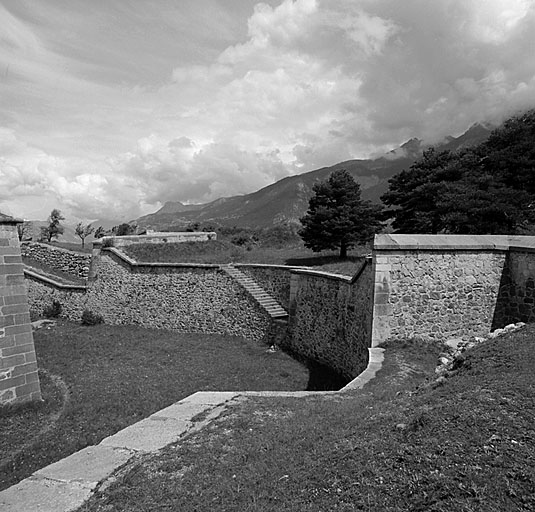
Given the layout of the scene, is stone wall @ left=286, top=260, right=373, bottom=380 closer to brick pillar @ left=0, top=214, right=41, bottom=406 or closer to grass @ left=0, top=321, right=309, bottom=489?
grass @ left=0, top=321, right=309, bottom=489

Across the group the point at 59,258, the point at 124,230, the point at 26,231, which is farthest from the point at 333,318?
the point at 26,231

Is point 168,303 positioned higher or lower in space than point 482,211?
lower

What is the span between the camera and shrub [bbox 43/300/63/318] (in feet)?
74.1

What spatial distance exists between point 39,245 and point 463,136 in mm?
92747

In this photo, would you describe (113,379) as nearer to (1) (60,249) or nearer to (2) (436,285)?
(2) (436,285)

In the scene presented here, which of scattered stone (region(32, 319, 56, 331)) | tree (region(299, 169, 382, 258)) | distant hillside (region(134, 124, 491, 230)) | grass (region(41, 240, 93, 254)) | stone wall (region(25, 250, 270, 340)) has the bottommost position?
scattered stone (region(32, 319, 56, 331))

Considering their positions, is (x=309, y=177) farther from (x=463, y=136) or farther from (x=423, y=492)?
(x=423, y=492)

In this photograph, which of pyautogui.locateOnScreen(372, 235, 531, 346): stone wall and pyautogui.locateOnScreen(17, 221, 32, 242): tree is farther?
pyautogui.locateOnScreen(17, 221, 32, 242): tree

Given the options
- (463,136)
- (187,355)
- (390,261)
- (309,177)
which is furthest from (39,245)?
(309,177)

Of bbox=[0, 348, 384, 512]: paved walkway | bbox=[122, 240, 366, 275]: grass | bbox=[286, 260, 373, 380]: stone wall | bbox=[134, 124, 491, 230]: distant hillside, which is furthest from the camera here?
bbox=[134, 124, 491, 230]: distant hillside

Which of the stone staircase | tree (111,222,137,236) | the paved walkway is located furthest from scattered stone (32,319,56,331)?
the paved walkway

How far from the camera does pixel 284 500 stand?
11.2 feet

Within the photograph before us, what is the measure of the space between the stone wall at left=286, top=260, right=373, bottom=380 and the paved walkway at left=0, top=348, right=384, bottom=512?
4.45 m

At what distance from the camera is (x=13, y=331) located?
9672 millimetres
